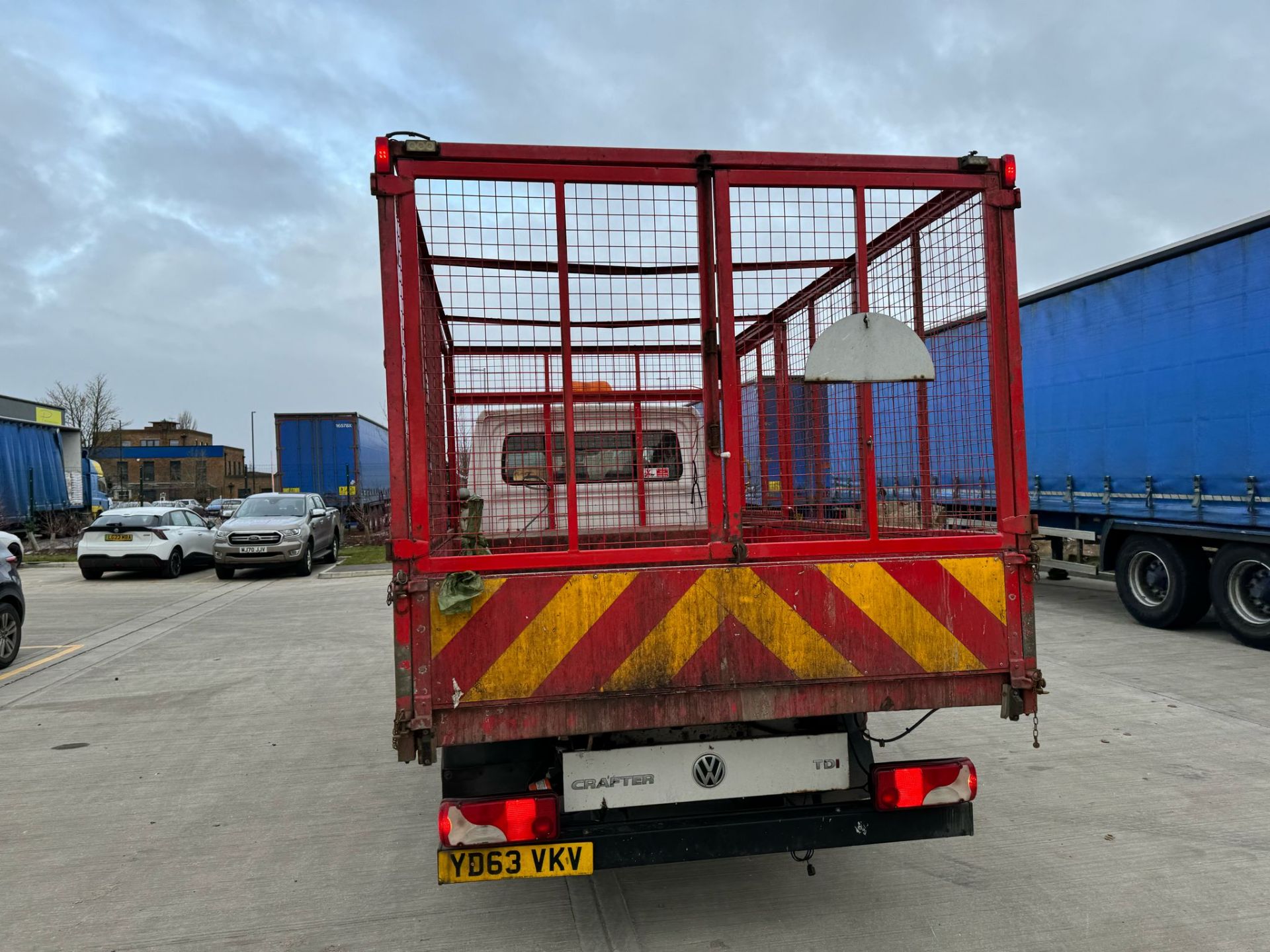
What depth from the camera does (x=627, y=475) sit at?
3703mm

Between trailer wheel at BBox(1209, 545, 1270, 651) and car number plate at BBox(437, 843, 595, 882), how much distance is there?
7820 millimetres

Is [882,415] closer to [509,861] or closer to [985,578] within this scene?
[985,578]

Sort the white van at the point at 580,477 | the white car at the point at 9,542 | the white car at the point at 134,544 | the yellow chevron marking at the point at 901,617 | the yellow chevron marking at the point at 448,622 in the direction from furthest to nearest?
1. the white car at the point at 134,544
2. the white car at the point at 9,542
3. the white van at the point at 580,477
4. the yellow chevron marking at the point at 901,617
5. the yellow chevron marking at the point at 448,622

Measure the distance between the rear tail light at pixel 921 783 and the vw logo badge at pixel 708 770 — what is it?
562 millimetres

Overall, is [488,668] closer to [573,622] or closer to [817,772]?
[573,622]

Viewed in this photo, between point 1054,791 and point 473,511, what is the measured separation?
363 cm

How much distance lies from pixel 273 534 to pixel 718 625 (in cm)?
1476

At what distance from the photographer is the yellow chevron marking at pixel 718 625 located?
261cm

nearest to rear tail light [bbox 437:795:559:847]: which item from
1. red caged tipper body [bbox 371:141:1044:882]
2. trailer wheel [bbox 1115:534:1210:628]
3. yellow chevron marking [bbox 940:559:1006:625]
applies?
red caged tipper body [bbox 371:141:1044:882]

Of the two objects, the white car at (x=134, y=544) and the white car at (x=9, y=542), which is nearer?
the white car at (x=9, y=542)

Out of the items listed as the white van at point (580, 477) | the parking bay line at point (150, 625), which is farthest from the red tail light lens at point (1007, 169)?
the parking bay line at point (150, 625)

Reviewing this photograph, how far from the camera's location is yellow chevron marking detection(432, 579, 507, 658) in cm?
250

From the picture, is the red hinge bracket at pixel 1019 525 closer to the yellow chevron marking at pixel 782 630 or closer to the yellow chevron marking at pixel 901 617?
the yellow chevron marking at pixel 901 617

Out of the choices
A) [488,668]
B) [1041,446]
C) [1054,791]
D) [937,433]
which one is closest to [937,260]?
[937,433]
